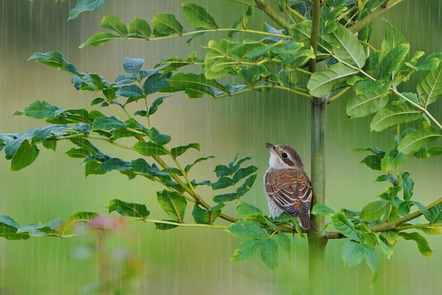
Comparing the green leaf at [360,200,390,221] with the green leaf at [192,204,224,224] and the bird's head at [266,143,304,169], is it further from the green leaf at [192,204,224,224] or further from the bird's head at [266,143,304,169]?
the bird's head at [266,143,304,169]

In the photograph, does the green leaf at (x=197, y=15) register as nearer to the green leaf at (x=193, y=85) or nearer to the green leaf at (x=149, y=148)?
the green leaf at (x=193, y=85)

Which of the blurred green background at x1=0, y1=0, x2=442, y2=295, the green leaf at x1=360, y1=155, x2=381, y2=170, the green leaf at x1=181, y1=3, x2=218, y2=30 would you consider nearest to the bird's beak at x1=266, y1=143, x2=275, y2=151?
the blurred green background at x1=0, y1=0, x2=442, y2=295

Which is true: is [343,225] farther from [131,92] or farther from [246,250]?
[131,92]

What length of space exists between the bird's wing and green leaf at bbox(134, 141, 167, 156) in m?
0.24

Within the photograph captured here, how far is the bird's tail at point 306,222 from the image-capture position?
3.66ft

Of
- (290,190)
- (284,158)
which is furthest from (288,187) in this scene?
(284,158)

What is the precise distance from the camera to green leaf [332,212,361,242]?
36.0 inches

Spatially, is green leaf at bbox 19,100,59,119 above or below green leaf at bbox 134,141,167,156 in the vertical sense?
above

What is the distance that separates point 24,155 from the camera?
1098 mm

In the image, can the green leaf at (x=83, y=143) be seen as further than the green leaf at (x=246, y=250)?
Yes

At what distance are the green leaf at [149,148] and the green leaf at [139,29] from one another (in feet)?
0.53

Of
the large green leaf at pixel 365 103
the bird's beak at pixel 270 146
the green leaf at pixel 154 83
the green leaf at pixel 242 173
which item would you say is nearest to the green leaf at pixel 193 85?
the green leaf at pixel 154 83

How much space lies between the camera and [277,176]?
4.79 feet

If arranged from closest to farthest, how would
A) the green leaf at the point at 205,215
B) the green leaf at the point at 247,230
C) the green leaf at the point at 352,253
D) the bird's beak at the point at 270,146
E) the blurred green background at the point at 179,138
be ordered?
the green leaf at the point at 352,253 → the green leaf at the point at 247,230 → the green leaf at the point at 205,215 → the bird's beak at the point at 270,146 → the blurred green background at the point at 179,138
